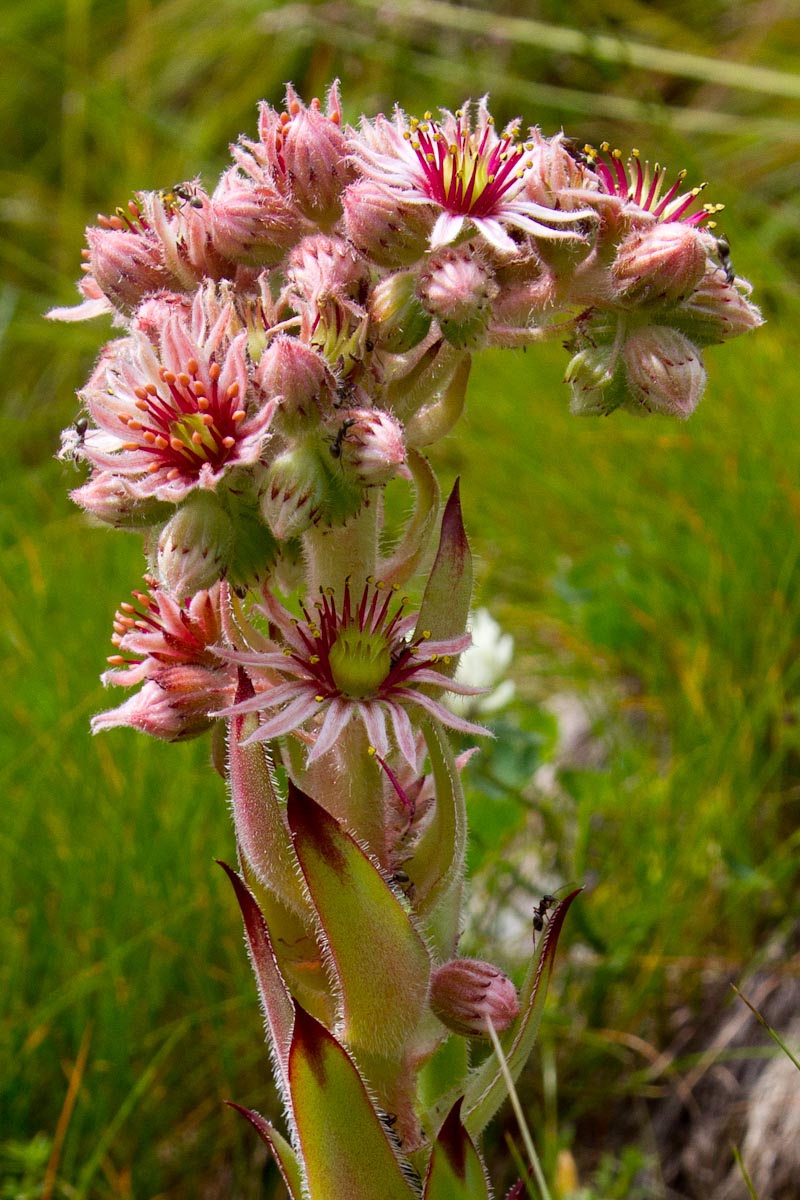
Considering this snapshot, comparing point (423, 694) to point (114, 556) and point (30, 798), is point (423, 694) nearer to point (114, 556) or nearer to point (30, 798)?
point (30, 798)

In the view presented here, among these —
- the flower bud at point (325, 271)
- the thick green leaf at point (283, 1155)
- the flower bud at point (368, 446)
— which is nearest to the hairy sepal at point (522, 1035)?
the thick green leaf at point (283, 1155)

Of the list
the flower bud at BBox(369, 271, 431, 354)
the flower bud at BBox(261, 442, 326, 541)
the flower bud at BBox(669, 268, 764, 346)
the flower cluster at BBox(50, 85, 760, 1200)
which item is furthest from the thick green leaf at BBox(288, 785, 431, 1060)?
the flower bud at BBox(669, 268, 764, 346)

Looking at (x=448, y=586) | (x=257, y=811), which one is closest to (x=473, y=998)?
(x=257, y=811)

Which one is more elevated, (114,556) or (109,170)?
(109,170)

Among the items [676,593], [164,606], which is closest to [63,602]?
[676,593]

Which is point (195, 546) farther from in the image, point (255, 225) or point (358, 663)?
point (255, 225)

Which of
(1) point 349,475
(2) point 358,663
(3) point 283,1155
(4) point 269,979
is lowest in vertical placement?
(3) point 283,1155
